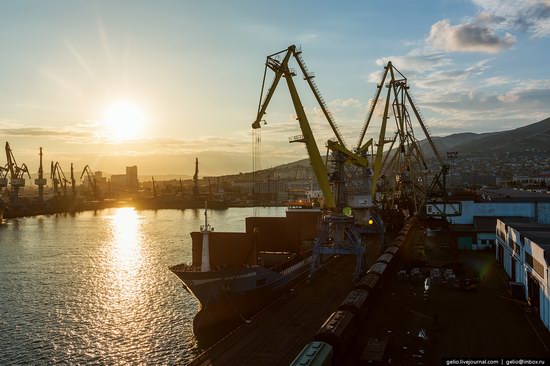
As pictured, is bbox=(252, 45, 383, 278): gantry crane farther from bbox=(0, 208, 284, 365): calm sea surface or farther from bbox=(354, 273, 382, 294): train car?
bbox=(0, 208, 284, 365): calm sea surface

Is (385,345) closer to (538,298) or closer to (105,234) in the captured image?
(538,298)

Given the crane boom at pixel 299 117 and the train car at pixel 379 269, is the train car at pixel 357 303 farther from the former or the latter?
the crane boom at pixel 299 117

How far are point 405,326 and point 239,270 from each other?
12622 mm

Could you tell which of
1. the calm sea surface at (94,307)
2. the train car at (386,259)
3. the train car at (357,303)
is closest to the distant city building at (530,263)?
the train car at (386,259)

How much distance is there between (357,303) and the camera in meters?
29.3

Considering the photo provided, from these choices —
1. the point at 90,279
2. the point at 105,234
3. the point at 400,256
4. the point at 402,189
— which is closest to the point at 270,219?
the point at 400,256

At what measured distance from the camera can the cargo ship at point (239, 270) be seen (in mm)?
34031

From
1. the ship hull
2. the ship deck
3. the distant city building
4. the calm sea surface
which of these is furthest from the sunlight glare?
the distant city building

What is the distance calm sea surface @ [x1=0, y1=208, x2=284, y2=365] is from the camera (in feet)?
108

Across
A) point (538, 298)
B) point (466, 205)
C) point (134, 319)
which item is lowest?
point (134, 319)

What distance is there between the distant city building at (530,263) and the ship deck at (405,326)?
1.15m

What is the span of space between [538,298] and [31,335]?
129ft

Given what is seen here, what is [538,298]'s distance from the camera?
32906 mm

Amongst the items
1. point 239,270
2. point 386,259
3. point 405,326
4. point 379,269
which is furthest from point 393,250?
point 239,270
